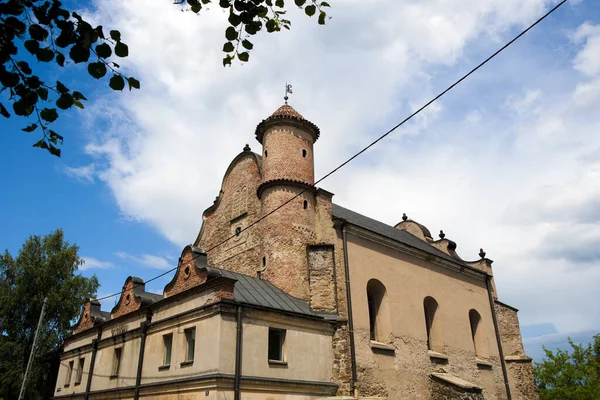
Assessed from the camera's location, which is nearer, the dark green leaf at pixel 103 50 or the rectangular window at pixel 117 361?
the dark green leaf at pixel 103 50

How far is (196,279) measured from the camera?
17.1 meters

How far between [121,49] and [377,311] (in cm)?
1872

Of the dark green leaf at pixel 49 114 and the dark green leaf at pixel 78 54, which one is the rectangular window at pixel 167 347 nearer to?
the dark green leaf at pixel 49 114

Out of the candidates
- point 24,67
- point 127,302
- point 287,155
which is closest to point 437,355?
point 287,155

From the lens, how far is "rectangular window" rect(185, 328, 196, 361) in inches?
634

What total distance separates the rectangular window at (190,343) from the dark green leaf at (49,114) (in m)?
12.1

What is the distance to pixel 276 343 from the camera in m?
16.9

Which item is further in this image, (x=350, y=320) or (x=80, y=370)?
(x=80, y=370)

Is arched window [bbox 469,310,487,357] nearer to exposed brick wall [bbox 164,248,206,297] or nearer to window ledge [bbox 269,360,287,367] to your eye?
window ledge [bbox 269,360,287,367]

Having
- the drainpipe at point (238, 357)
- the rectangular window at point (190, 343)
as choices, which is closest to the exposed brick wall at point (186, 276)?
the rectangular window at point (190, 343)

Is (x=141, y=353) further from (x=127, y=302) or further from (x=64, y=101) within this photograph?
→ (x=64, y=101)

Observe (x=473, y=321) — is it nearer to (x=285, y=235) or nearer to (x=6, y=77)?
(x=285, y=235)

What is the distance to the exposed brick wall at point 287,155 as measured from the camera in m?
22.1

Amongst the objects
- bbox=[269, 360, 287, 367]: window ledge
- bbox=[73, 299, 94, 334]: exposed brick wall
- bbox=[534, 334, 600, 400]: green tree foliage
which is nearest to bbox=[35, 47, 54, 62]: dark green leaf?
bbox=[269, 360, 287, 367]: window ledge
